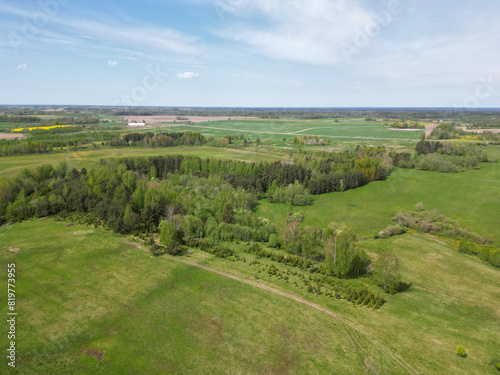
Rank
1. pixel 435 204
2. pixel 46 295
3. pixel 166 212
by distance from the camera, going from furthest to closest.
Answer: pixel 435 204
pixel 166 212
pixel 46 295

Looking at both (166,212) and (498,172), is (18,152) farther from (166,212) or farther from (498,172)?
(498,172)


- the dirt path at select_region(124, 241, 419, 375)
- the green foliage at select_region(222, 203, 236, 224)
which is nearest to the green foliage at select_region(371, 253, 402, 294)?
the dirt path at select_region(124, 241, 419, 375)

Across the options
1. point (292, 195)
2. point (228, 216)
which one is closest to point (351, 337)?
point (228, 216)

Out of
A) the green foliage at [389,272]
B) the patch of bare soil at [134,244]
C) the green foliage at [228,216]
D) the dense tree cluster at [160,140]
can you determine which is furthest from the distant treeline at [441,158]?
the patch of bare soil at [134,244]

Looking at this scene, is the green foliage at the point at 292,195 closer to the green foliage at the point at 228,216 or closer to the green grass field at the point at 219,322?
the green foliage at the point at 228,216

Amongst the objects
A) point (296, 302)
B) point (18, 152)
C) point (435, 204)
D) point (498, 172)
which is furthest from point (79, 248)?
point (498, 172)

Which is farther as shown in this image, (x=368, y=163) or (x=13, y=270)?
(x=368, y=163)
